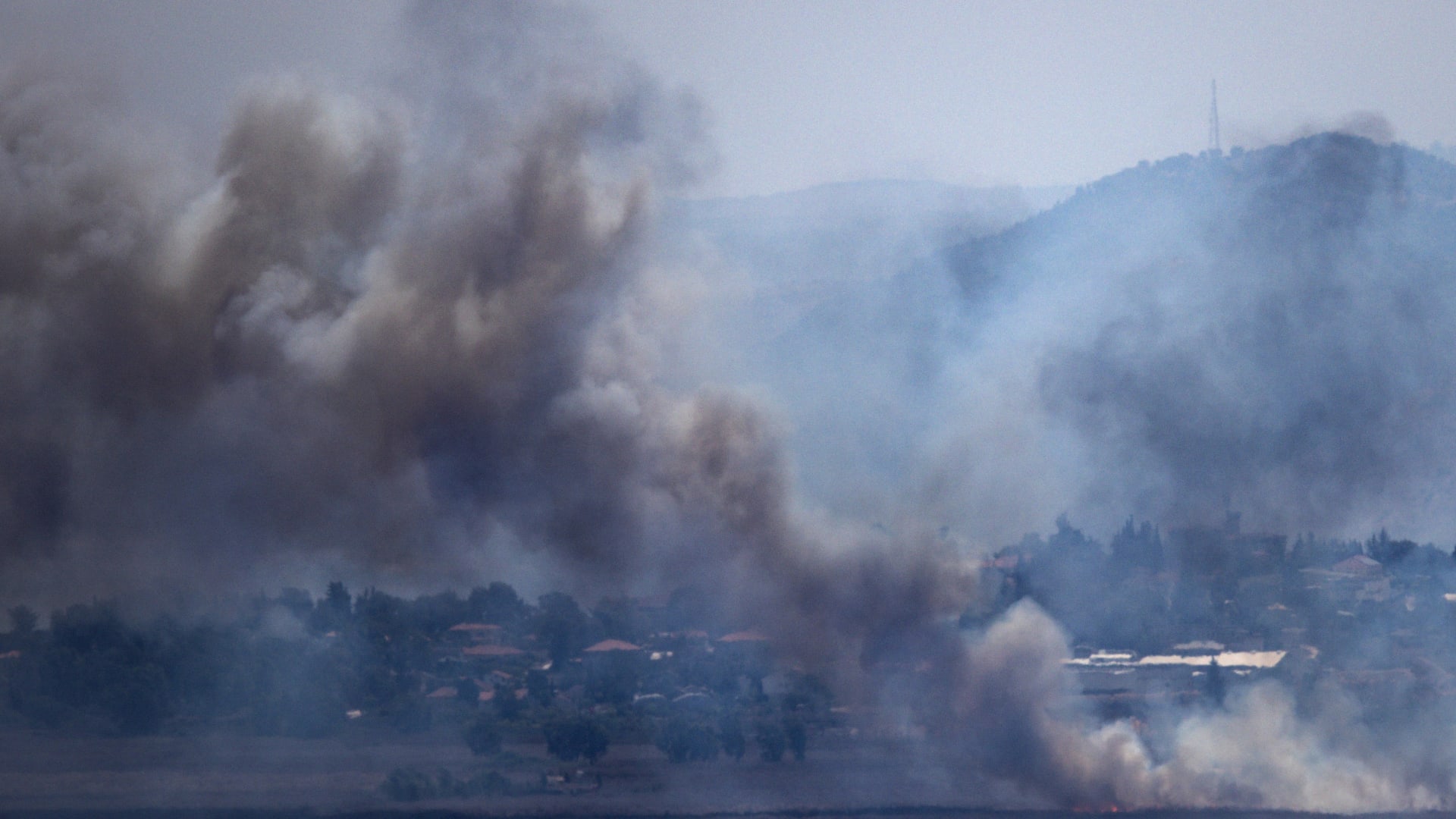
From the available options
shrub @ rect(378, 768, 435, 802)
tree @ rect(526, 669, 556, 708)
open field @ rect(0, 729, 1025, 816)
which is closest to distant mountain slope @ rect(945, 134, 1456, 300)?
tree @ rect(526, 669, 556, 708)

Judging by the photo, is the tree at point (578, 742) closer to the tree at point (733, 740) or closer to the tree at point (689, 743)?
the tree at point (689, 743)

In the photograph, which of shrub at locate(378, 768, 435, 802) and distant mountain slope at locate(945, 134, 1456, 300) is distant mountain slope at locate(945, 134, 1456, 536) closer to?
distant mountain slope at locate(945, 134, 1456, 300)

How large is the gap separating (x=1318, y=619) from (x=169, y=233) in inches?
2352

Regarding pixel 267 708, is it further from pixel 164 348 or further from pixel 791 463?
pixel 791 463

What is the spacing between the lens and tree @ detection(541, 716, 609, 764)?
7781 cm

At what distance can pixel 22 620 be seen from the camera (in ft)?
284

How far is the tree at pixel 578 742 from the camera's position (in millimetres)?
77812

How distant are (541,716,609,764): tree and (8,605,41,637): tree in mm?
24884

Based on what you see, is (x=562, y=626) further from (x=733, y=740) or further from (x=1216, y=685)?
(x=1216, y=685)

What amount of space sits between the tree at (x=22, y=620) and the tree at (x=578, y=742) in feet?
81.6

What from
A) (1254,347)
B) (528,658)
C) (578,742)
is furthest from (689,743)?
(1254,347)

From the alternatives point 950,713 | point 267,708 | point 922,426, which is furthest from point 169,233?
point 922,426

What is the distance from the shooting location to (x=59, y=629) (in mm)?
87375

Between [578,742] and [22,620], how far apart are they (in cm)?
2704
